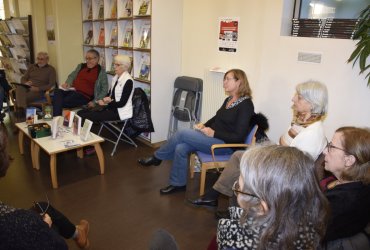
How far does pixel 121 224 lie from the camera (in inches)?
103

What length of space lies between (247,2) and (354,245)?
2709 millimetres

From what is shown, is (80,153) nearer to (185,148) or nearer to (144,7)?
(185,148)

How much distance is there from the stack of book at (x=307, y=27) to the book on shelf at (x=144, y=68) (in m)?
2.07

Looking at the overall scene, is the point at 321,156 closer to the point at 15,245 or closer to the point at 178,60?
the point at 15,245

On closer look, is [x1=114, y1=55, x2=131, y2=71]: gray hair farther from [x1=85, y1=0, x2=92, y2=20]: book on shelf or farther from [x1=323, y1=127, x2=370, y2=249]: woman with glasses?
[x1=323, y1=127, x2=370, y2=249]: woman with glasses

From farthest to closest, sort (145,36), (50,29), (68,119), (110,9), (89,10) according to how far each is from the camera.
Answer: (50,29) → (89,10) → (110,9) → (145,36) → (68,119)

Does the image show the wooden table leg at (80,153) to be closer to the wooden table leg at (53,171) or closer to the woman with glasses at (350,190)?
the wooden table leg at (53,171)

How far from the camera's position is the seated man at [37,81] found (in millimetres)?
5328

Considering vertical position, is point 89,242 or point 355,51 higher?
point 355,51

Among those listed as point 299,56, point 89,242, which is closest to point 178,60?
point 299,56

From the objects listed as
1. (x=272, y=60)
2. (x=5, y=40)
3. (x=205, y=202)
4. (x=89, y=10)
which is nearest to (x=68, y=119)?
(x=205, y=202)

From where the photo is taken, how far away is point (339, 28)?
280 centimetres

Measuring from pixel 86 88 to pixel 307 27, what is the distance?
338 centimetres

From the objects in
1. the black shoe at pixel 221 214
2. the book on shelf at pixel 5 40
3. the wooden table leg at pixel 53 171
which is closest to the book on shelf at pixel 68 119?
the wooden table leg at pixel 53 171
